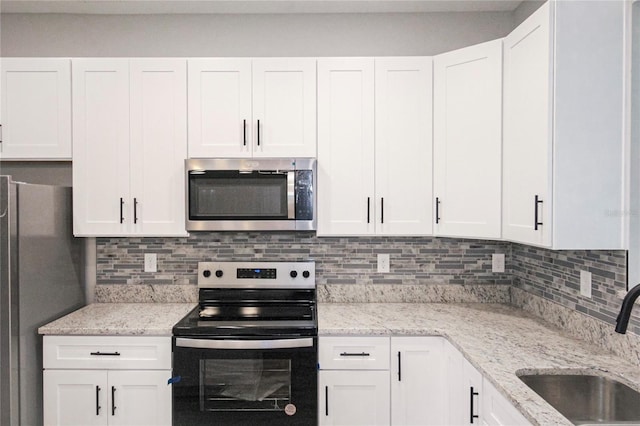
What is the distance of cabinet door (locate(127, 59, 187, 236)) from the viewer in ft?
7.80

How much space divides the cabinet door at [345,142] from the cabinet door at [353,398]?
77 cm

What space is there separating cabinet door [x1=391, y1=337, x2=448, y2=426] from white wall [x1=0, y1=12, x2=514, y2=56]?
1.74 meters

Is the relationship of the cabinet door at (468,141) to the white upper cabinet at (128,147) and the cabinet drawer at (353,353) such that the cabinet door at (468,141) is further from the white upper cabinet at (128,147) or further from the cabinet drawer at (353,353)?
the white upper cabinet at (128,147)

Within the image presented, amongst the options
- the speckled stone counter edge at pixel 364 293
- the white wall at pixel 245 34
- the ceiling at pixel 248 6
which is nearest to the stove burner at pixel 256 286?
the speckled stone counter edge at pixel 364 293

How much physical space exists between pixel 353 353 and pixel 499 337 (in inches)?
26.9

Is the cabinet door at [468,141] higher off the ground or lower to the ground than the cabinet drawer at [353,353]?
higher

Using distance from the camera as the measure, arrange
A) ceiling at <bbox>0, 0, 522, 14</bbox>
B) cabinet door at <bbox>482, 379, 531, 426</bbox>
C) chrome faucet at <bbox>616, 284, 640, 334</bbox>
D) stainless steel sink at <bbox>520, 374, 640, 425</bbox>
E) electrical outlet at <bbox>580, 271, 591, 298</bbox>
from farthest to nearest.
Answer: ceiling at <bbox>0, 0, 522, 14</bbox>
electrical outlet at <bbox>580, 271, 591, 298</bbox>
stainless steel sink at <bbox>520, 374, 640, 425</bbox>
cabinet door at <bbox>482, 379, 531, 426</bbox>
chrome faucet at <bbox>616, 284, 640, 334</bbox>

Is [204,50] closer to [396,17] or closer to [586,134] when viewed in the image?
[396,17]

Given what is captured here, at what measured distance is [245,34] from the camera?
2.67 meters

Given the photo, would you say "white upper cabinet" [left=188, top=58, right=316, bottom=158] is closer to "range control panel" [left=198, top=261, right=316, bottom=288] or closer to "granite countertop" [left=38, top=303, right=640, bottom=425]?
"range control panel" [left=198, top=261, right=316, bottom=288]

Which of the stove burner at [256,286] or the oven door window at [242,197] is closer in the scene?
the oven door window at [242,197]

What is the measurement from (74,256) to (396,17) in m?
2.43

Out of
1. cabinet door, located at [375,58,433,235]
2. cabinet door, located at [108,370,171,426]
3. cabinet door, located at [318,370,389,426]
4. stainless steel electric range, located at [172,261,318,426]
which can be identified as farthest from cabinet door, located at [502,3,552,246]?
cabinet door, located at [108,370,171,426]

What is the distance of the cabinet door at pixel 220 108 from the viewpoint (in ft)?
7.78
